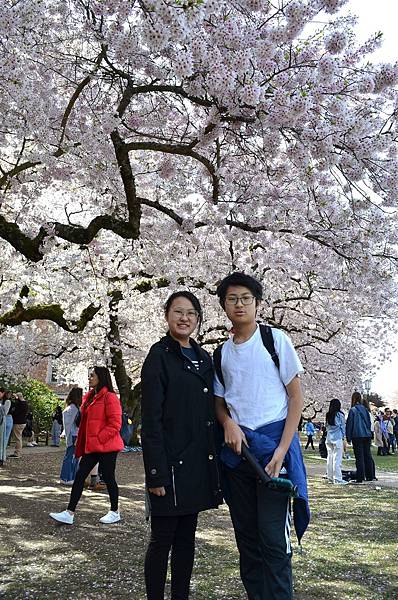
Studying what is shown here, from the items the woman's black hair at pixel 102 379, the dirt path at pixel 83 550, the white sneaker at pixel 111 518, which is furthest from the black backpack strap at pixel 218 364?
the white sneaker at pixel 111 518

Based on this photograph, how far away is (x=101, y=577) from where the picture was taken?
4.76m

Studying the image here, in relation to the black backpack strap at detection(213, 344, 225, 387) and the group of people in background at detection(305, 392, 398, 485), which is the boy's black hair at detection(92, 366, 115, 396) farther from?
the group of people in background at detection(305, 392, 398, 485)

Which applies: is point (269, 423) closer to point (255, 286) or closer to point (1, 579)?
point (255, 286)

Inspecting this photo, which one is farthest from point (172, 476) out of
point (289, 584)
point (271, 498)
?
point (289, 584)

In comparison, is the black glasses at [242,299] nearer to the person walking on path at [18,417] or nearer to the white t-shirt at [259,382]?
the white t-shirt at [259,382]

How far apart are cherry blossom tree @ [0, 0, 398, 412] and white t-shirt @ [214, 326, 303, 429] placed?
1.90 m

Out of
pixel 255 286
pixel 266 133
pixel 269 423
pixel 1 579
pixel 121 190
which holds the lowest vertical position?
pixel 1 579

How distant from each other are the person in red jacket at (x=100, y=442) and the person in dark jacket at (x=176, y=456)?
127 inches

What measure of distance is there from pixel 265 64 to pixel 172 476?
127 inches

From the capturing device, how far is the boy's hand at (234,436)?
3463mm

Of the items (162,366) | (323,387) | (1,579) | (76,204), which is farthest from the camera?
(323,387)

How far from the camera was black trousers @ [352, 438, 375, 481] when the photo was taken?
11984 mm

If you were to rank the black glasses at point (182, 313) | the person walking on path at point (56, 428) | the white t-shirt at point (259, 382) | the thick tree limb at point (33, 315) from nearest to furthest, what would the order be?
the white t-shirt at point (259, 382) → the black glasses at point (182, 313) → the thick tree limb at point (33, 315) → the person walking on path at point (56, 428)

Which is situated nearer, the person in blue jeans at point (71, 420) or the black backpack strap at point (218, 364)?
the black backpack strap at point (218, 364)
